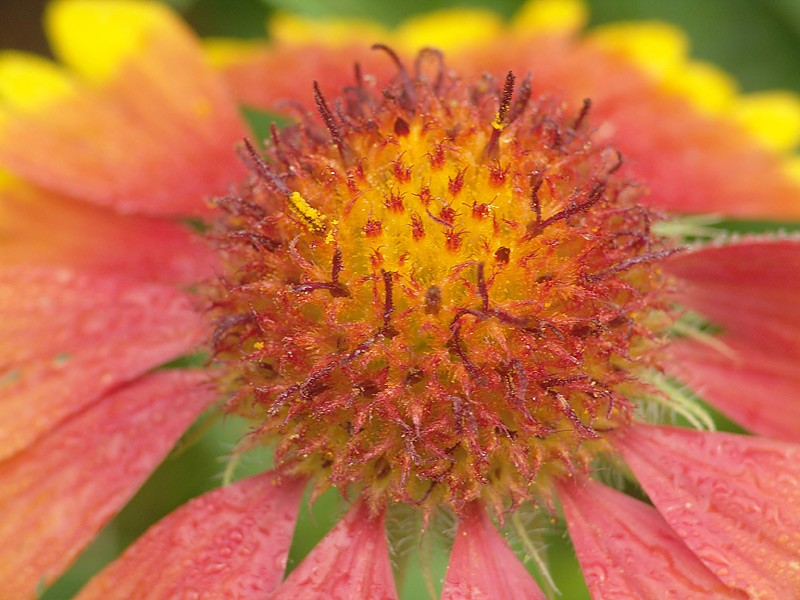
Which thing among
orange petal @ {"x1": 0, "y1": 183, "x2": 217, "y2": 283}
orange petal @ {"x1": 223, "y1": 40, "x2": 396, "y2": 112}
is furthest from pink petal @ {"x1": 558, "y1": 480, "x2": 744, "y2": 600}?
orange petal @ {"x1": 223, "y1": 40, "x2": 396, "y2": 112}

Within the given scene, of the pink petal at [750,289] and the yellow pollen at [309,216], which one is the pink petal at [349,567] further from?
the pink petal at [750,289]

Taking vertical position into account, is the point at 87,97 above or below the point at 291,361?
above

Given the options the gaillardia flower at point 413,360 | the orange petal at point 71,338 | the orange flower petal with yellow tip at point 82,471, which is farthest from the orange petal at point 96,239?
the orange flower petal with yellow tip at point 82,471

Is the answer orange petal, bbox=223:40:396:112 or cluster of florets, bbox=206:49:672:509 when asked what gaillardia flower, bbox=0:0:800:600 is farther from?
orange petal, bbox=223:40:396:112

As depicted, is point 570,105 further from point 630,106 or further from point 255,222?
point 255,222

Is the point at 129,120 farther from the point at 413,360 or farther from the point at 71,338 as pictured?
the point at 413,360

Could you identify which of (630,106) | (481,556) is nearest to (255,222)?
(481,556)
